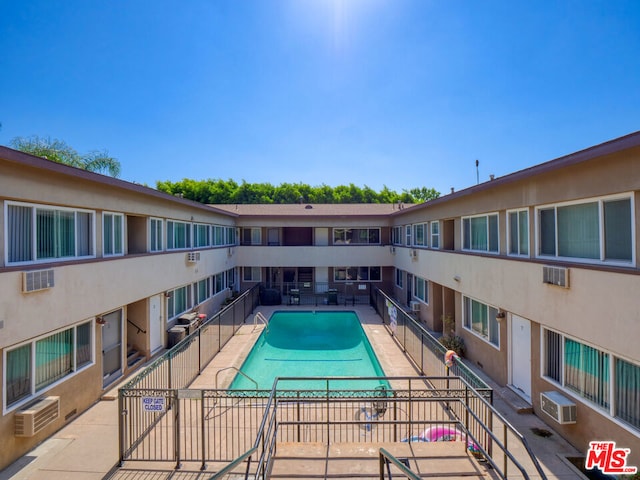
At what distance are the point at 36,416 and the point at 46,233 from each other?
3.88m

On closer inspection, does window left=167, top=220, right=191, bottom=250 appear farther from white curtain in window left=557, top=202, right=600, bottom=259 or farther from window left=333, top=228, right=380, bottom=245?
white curtain in window left=557, top=202, right=600, bottom=259

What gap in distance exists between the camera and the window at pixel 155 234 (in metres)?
12.2

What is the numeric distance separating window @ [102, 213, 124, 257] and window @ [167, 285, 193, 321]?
12.1 ft

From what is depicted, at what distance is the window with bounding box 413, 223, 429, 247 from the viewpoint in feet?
55.8

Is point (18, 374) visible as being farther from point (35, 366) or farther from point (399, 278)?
point (399, 278)

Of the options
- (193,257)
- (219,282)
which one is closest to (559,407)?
(193,257)

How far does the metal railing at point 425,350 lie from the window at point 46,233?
9724 millimetres

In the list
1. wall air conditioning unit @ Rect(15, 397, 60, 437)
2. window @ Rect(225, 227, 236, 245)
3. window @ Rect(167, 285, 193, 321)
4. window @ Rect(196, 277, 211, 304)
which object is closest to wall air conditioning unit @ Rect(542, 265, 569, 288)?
wall air conditioning unit @ Rect(15, 397, 60, 437)

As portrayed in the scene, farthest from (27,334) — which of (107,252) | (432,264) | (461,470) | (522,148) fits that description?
(522,148)

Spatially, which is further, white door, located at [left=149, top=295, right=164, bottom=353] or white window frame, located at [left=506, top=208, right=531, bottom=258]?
white door, located at [left=149, top=295, right=164, bottom=353]

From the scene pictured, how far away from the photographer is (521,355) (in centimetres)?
903

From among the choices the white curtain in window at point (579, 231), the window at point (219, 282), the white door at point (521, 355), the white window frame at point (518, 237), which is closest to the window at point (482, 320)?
the white door at point (521, 355)

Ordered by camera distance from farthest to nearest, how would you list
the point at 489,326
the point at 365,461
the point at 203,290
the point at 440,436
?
1. the point at 203,290
2. the point at 489,326
3. the point at 440,436
4. the point at 365,461

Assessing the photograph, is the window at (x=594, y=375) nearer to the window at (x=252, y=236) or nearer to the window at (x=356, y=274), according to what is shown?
the window at (x=356, y=274)
